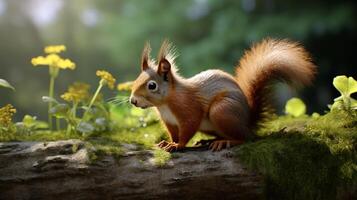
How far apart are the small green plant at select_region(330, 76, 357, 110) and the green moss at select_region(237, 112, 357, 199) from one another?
8.8 inches

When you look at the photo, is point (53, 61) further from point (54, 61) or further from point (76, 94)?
point (76, 94)

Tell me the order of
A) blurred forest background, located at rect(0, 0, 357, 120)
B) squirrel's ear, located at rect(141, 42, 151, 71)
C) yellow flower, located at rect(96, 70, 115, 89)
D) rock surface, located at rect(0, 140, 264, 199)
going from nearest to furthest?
rock surface, located at rect(0, 140, 264, 199), squirrel's ear, located at rect(141, 42, 151, 71), yellow flower, located at rect(96, 70, 115, 89), blurred forest background, located at rect(0, 0, 357, 120)

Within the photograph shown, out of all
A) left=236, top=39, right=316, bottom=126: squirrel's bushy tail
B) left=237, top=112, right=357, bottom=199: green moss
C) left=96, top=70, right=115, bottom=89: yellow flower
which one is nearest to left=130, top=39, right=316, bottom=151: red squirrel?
left=236, top=39, right=316, bottom=126: squirrel's bushy tail

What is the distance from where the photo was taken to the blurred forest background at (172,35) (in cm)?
593

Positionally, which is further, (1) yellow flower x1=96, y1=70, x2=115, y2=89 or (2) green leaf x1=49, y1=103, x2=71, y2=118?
(1) yellow flower x1=96, y1=70, x2=115, y2=89

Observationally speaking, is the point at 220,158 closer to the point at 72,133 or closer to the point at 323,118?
the point at 323,118

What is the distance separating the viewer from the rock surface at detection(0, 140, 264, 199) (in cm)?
181

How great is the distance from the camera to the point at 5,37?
9.54 meters

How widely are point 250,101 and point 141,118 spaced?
786mm

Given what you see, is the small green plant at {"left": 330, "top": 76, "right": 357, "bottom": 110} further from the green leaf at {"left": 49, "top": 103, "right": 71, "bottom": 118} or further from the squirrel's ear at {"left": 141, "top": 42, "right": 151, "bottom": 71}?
the green leaf at {"left": 49, "top": 103, "right": 71, "bottom": 118}

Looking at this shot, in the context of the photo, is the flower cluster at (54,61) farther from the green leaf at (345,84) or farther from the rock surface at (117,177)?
the green leaf at (345,84)

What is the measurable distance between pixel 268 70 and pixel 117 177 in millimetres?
861

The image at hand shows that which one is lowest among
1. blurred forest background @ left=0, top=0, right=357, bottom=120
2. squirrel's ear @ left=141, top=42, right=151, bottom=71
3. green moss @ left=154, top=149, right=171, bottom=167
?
green moss @ left=154, top=149, right=171, bottom=167

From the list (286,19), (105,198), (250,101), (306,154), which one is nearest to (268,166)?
(306,154)
